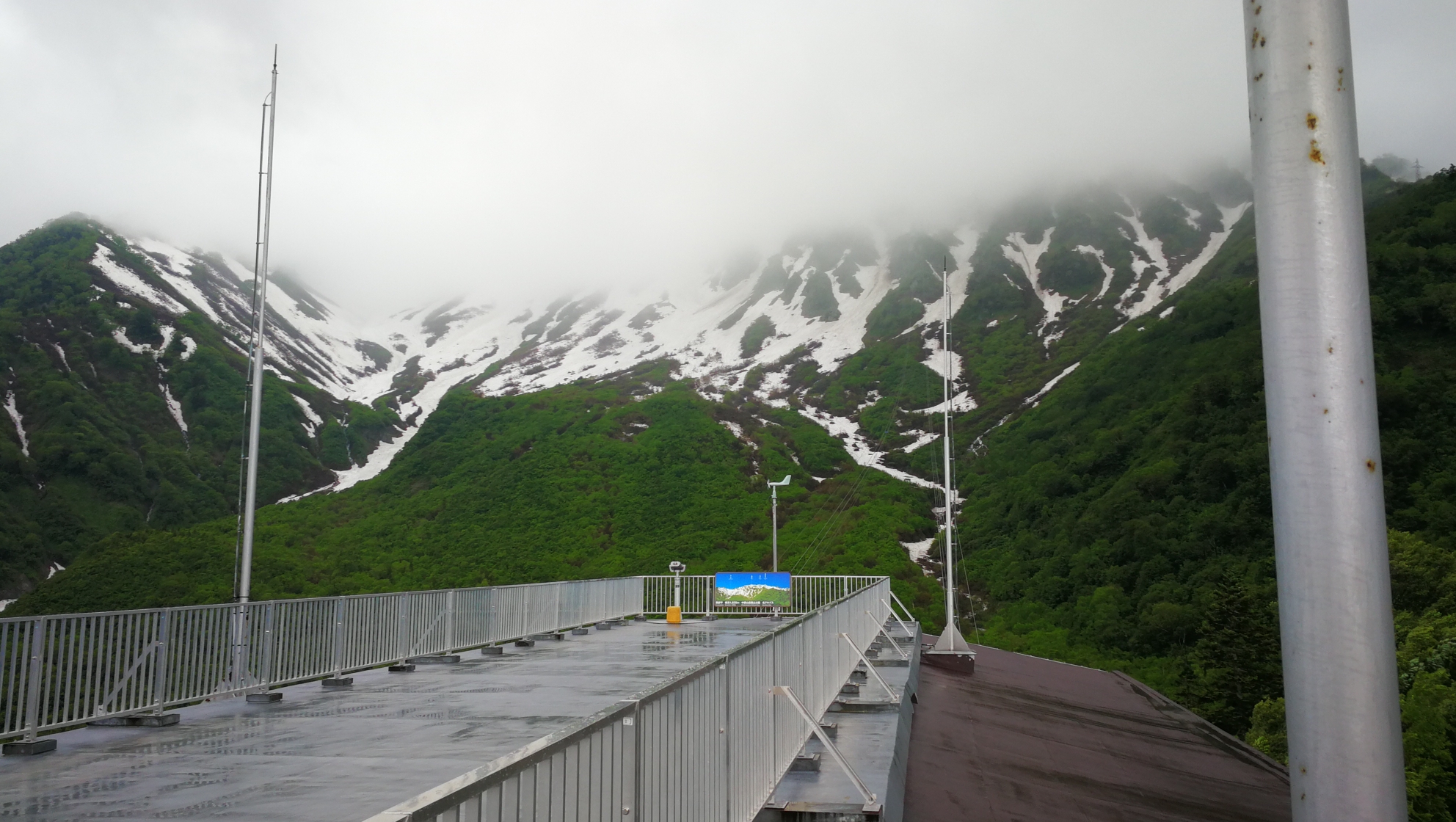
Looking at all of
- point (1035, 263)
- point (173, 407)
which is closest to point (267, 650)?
point (173, 407)

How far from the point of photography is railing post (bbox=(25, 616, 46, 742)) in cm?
974

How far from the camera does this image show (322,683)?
15648 millimetres

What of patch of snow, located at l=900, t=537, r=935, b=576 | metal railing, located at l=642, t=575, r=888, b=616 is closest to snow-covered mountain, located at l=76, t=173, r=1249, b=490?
patch of snow, located at l=900, t=537, r=935, b=576

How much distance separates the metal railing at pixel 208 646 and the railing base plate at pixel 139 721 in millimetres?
108

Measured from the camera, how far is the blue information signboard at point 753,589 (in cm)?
3197

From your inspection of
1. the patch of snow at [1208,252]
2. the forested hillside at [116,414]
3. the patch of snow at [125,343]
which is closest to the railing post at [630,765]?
the forested hillside at [116,414]

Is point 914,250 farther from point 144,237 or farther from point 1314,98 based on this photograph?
point 1314,98

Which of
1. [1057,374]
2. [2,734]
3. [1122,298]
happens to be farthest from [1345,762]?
[1122,298]

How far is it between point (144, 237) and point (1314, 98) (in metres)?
171

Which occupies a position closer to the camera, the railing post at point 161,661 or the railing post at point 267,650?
the railing post at point 161,661

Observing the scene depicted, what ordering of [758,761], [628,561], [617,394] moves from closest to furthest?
[758,761] → [628,561] → [617,394]

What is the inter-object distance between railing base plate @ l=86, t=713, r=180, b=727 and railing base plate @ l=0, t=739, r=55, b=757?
151cm

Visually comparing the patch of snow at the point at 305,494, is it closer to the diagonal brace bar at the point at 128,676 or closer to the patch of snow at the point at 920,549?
the patch of snow at the point at 920,549

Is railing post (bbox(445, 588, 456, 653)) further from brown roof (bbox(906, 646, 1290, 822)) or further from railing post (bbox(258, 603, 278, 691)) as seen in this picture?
brown roof (bbox(906, 646, 1290, 822))
